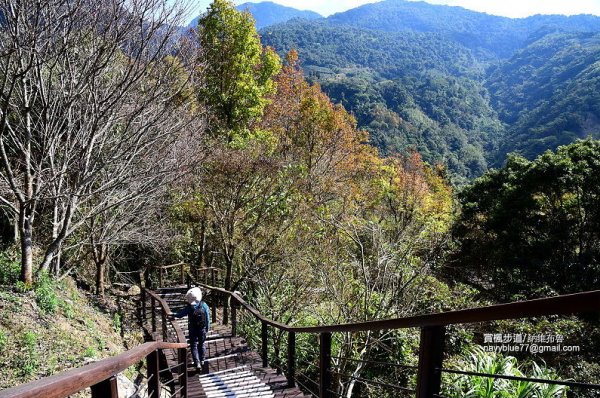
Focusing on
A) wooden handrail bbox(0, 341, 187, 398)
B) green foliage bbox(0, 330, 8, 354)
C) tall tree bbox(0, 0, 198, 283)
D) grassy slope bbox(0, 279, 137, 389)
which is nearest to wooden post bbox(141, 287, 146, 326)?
grassy slope bbox(0, 279, 137, 389)

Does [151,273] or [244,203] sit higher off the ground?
[244,203]

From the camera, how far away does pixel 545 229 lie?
49.9 feet

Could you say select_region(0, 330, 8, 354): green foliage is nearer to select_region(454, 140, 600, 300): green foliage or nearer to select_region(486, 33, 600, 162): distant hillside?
select_region(454, 140, 600, 300): green foliage

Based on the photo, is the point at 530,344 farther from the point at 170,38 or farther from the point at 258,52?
the point at 258,52

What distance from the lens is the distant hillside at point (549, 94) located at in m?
56.2

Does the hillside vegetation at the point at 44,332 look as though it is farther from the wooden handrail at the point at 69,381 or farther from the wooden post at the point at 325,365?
the wooden handrail at the point at 69,381

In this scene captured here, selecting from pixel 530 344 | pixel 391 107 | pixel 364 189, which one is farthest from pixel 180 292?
pixel 391 107

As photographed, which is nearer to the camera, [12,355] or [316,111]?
[12,355]

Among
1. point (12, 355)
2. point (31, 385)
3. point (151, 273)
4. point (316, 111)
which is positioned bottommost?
point (151, 273)

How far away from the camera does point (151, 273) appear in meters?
16.9

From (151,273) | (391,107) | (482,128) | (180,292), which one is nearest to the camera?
(180,292)

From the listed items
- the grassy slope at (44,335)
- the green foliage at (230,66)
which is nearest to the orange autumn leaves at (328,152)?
the green foliage at (230,66)

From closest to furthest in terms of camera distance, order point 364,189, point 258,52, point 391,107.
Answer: point 258,52, point 364,189, point 391,107

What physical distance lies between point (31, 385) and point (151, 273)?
16.8 m
